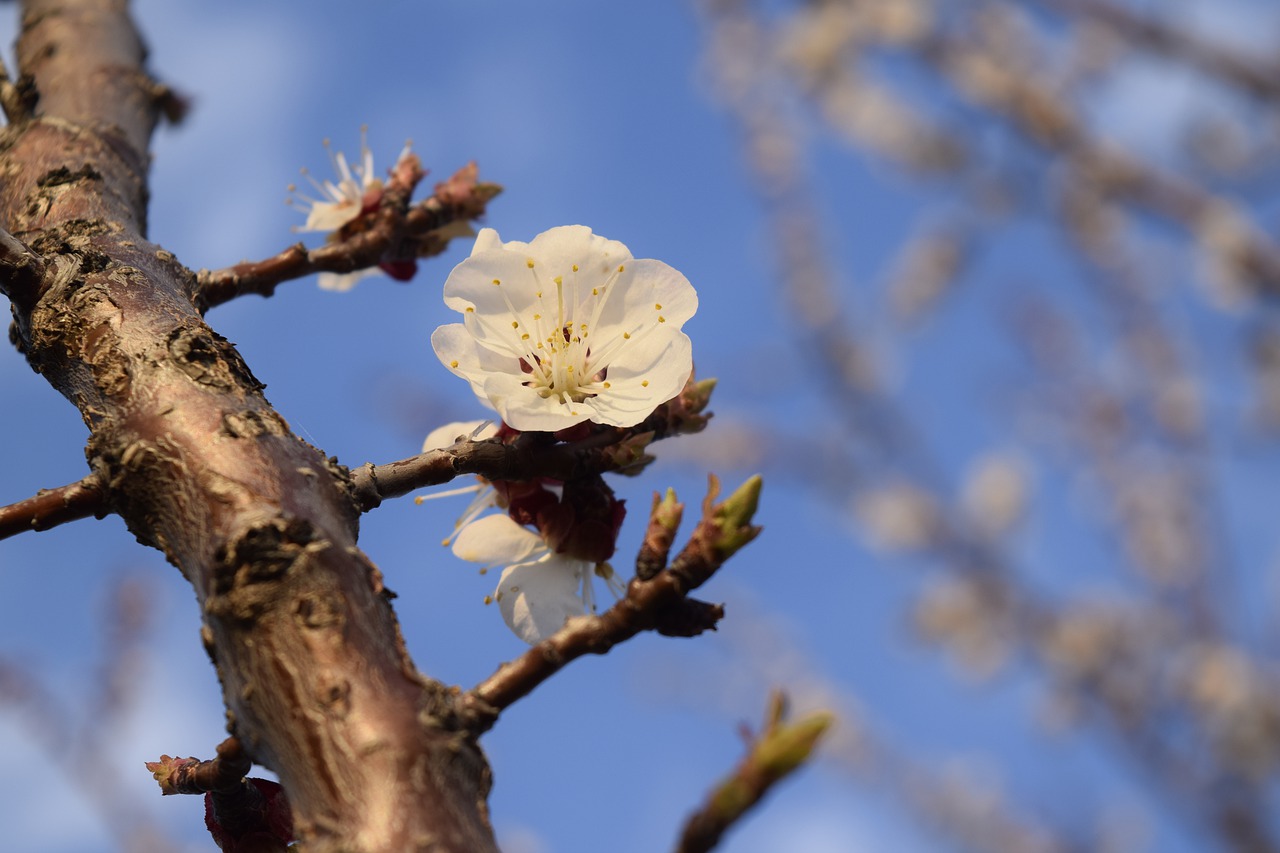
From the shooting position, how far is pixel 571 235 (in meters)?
1.58

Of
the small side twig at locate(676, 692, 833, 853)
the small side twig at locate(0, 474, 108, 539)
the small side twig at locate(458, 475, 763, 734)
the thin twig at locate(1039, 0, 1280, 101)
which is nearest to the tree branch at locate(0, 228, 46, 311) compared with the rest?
the small side twig at locate(0, 474, 108, 539)

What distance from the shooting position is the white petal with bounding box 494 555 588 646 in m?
1.54

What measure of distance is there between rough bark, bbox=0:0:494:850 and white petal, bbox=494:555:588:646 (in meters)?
0.46

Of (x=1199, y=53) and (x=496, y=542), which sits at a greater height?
(x=1199, y=53)

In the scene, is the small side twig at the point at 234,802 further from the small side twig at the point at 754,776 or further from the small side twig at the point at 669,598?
the small side twig at the point at 754,776

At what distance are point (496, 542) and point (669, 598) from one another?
0.54 metres

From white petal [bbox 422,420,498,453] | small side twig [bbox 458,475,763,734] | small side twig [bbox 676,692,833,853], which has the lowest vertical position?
small side twig [bbox 676,692,833,853]

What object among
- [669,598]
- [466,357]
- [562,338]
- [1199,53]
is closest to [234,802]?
[669,598]

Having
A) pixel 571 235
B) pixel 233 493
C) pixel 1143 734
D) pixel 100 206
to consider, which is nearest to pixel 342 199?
pixel 100 206

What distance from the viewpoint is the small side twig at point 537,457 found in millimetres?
1240

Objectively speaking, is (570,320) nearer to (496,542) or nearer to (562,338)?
(562,338)

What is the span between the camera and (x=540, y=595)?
158cm

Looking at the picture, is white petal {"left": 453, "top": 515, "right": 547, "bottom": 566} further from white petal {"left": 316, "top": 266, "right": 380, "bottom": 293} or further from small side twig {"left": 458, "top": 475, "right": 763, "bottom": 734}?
white petal {"left": 316, "top": 266, "right": 380, "bottom": 293}

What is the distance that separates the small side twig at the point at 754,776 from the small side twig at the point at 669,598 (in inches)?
8.6
